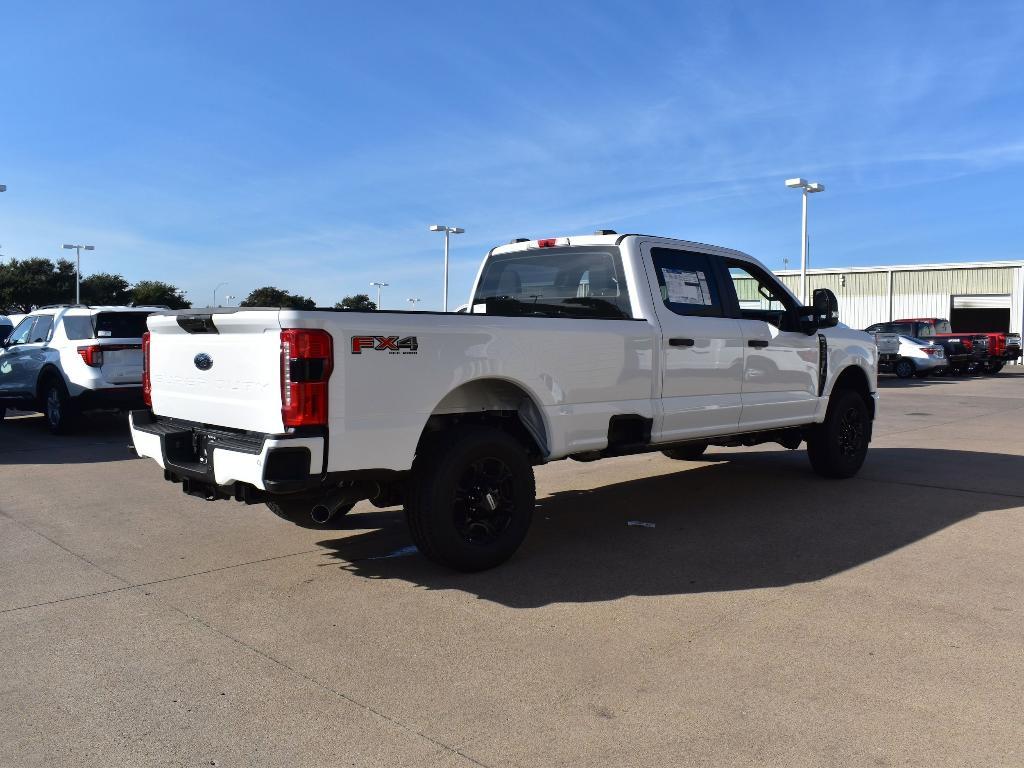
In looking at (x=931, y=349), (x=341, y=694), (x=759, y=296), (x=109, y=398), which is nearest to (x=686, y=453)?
(x=759, y=296)

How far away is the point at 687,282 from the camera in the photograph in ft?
21.3

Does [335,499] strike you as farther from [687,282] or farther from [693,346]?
[687,282]

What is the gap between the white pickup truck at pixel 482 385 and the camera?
14.1 feet

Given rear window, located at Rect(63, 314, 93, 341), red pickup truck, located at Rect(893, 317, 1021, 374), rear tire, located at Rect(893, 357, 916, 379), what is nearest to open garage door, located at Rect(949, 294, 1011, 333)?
red pickup truck, located at Rect(893, 317, 1021, 374)

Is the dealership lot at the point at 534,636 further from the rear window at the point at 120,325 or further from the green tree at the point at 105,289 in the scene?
the green tree at the point at 105,289

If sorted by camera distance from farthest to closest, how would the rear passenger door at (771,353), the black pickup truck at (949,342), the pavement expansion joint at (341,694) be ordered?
1. the black pickup truck at (949,342)
2. the rear passenger door at (771,353)
3. the pavement expansion joint at (341,694)

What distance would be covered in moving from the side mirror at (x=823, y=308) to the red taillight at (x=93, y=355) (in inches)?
338

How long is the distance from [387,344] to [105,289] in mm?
67637

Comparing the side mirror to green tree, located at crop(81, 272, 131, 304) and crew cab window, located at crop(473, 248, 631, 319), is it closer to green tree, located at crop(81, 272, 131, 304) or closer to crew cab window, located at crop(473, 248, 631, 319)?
crew cab window, located at crop(473, 248, 631, 319)

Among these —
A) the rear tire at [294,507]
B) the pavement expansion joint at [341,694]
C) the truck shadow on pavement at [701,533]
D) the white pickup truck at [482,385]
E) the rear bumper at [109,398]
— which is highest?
the white pickup truck at [482,385]

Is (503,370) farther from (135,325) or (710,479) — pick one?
(135,325)

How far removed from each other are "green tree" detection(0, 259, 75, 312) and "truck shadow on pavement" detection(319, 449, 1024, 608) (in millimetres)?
59848

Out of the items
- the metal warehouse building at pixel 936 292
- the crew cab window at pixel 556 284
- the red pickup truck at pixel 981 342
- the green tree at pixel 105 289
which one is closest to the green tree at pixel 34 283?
the green tree at pixel 105 289

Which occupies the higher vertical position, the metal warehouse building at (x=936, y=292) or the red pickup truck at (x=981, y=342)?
the metal warehouse building at (x=936, y=292)
